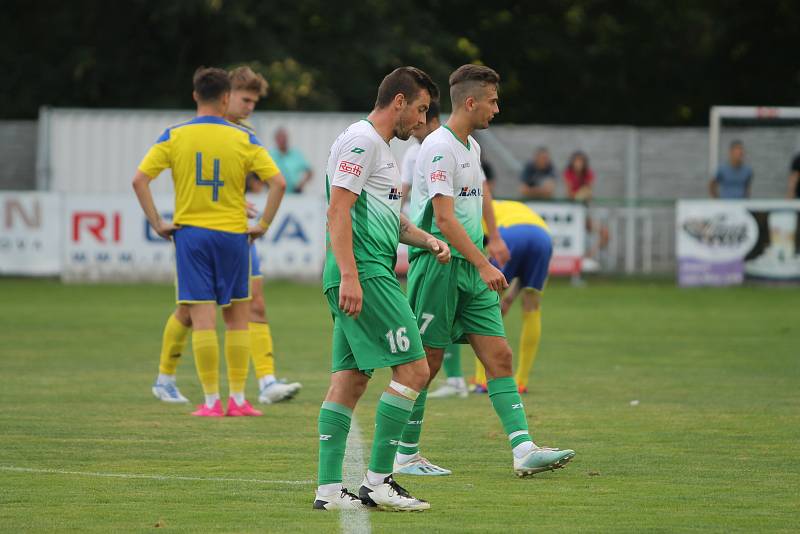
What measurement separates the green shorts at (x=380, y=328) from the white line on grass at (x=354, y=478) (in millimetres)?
679

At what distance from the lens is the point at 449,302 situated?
8.21 m

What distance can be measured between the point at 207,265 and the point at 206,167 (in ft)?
2.18

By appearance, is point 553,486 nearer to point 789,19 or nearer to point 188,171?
point 188,171

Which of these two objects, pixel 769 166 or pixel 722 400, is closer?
pixel 722 400

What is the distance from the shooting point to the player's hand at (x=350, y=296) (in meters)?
6.88

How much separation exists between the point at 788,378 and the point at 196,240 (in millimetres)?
5401

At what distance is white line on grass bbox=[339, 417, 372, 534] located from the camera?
6.70m

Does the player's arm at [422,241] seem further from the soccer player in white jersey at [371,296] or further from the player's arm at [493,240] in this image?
the player's arm at [493,240]

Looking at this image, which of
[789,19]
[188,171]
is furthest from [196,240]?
[789,19]

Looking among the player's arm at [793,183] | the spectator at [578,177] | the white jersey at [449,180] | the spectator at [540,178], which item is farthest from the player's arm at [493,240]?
the spectator at [578,177]

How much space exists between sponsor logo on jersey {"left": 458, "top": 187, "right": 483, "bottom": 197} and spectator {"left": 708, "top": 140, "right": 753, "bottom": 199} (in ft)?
56.0

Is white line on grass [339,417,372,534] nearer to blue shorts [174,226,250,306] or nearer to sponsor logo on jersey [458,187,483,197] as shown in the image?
blue shorts [174,226,250,306]

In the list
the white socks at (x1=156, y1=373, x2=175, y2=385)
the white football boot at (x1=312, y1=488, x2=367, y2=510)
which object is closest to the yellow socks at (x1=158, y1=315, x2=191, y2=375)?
the white socks at (x1=156, y1=373, x2=175, y2=385)

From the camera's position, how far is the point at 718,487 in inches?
302
